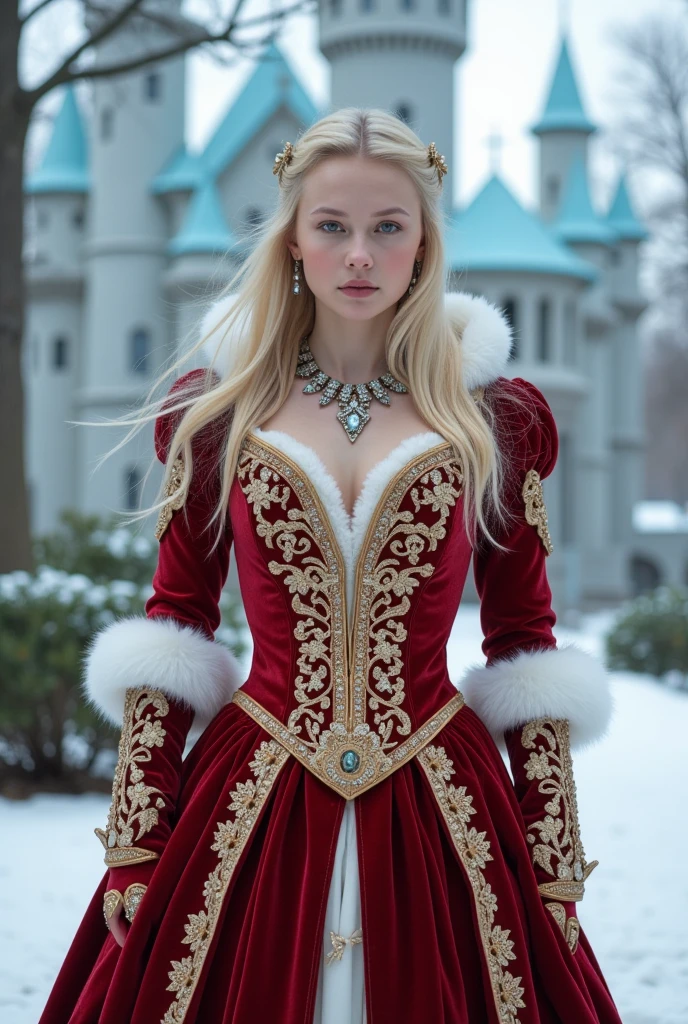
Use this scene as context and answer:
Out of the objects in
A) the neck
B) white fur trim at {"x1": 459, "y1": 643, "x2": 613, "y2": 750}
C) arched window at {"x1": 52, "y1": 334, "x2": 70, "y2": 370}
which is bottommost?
white fur trim at {"x1": 459, "y1": 643, "x2": 613, "y2": 750}

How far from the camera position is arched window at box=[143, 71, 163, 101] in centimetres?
2998

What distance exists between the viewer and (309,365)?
2725mm

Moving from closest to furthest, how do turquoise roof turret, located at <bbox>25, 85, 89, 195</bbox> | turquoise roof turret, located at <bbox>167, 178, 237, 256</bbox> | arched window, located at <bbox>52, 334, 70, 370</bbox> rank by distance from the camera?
1. turquoise roof turret, located at <bbox>167, 178, 237, 256</bbox>
2. arched window, located at <bbox>52, 334, 70, 370</bbox>
3. turquoise roof turret, located at <bbox>25, 85, 89, 195</bbox>

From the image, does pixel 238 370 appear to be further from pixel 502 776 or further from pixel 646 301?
pixel 646 301

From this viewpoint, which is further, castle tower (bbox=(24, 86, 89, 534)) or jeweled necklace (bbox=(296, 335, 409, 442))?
castle tower (bbox=(24, 86, 89, 534))

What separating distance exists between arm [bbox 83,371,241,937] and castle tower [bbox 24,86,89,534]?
96.9 feet

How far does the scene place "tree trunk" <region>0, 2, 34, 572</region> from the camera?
880 centimetres

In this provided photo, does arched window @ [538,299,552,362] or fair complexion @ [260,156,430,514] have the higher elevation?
arched window @ [538,299,552,362]

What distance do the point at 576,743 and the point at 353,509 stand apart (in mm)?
703

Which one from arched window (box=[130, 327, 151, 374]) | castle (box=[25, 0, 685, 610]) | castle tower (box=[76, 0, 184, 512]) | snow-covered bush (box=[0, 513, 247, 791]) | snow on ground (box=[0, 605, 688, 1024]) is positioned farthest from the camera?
arched window (box=[130, 327, 151, 374])

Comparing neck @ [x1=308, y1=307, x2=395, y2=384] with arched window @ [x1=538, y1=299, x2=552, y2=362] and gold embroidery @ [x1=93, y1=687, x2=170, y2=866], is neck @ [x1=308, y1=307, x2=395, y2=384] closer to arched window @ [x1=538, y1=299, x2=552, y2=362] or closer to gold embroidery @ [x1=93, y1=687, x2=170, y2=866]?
gold embroidery @ [x1=93, y1=687, x2=170, y2=866]

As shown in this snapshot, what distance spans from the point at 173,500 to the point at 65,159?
33397mm

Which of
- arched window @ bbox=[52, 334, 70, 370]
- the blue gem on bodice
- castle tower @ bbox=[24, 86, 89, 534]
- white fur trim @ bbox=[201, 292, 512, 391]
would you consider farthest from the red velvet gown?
arched window @ bbox=[52, 334, 70, 370]

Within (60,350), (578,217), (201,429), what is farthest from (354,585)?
(60,350)
